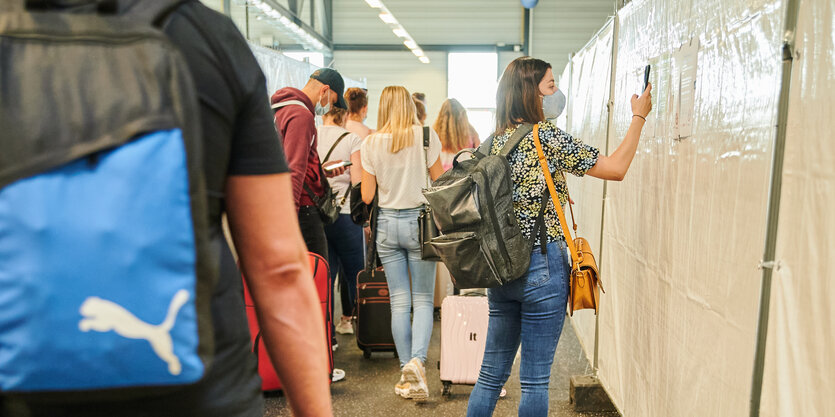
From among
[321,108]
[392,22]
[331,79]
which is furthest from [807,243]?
[392,22]

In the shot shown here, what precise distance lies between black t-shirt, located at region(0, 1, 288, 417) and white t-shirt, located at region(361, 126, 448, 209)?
2.78m

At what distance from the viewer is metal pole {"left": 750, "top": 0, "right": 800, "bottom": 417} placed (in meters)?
1.53

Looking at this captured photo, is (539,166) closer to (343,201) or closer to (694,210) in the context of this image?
(694,210)

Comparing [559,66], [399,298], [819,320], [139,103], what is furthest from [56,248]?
[559,66]

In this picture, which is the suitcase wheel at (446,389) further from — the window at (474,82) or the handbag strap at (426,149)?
the window at (474,82)

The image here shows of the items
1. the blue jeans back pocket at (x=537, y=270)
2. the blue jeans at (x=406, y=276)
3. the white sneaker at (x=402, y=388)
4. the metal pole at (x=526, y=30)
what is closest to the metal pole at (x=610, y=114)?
the blue jeans at (x=406, y=276)

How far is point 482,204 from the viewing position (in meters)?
2.41

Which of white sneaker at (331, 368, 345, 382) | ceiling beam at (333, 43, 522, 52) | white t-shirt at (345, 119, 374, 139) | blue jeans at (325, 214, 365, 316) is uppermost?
ceiling beam at (333, 43, 522, 52)

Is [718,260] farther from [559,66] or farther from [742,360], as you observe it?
[559,66]

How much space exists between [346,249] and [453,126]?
1172 millimetres

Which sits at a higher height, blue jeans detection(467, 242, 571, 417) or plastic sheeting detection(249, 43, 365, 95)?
plastic sheeting detection(249, 43, 365, 95)

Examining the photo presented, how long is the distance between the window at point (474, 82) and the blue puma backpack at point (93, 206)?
48.3 feet

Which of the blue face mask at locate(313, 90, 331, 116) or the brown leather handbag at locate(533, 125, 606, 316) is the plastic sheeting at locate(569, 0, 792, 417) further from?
the blue face mask at locate(313, 90, 331, 116)

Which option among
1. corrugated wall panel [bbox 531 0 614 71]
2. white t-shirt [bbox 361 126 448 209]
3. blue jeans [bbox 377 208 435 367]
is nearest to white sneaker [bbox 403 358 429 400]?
blue jeans [bbox 377 208 435 367]
